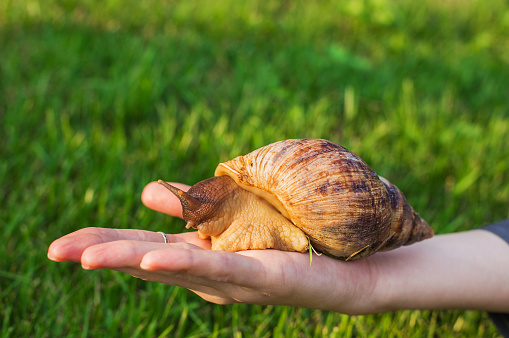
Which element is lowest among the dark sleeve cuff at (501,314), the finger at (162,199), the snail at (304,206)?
the dark sleeve cuff at (501,314)

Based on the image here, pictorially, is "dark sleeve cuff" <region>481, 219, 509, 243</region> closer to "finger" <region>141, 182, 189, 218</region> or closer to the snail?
the snail

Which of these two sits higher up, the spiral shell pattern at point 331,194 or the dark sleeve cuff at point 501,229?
the spiral shell pattern at point 331,194

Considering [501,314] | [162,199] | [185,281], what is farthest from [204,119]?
[501,314]

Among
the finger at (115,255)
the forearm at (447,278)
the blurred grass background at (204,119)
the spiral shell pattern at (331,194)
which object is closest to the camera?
the finger at (115,255)

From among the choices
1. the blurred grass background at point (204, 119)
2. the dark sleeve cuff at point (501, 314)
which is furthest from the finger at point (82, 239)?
the dark sleeve cuff at point (501, 314)

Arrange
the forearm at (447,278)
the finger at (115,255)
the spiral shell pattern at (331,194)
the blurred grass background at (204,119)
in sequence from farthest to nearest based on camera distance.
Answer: the blurred grass background at (204,119)
the forearm at (447,278)
the spiral shell pattern at (331,194)
the finger at (115,255)

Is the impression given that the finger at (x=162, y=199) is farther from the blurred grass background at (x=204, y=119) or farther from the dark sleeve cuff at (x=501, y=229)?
the dark sleeve cuff at (x=501, y=229)

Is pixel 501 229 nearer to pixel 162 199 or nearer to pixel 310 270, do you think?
pixel 310 270

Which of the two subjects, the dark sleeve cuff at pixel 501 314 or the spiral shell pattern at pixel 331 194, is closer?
the spiral shell pattern at pixel 331 194
